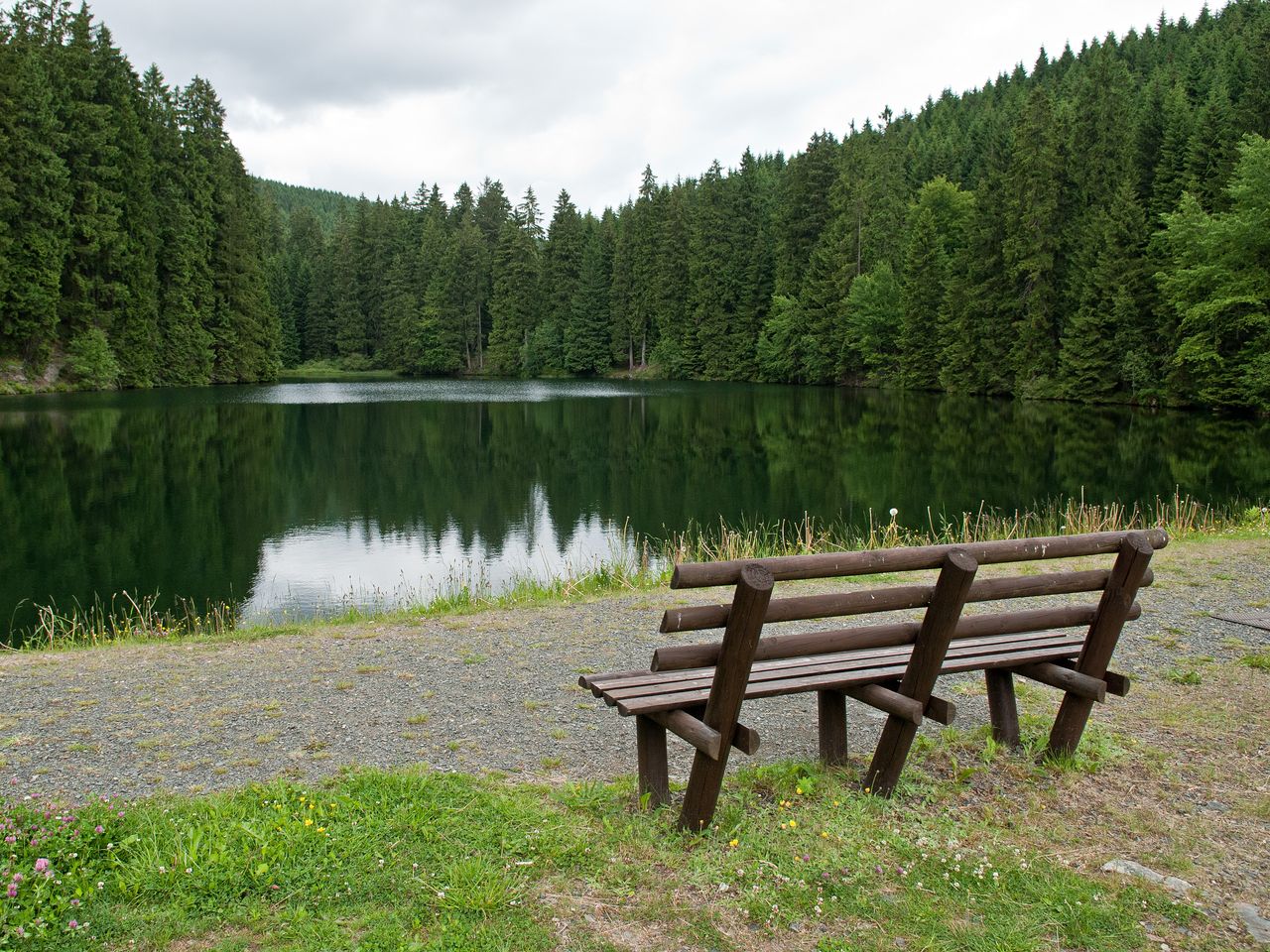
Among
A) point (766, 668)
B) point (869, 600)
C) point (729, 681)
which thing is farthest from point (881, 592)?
point (766, 668)

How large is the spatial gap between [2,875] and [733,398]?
179 ft

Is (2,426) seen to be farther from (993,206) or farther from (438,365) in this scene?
(438,365)

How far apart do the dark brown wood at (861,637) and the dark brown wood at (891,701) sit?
0.24 m

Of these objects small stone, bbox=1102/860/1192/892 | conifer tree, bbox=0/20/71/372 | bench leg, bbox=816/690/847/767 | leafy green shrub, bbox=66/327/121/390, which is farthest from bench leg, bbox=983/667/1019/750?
leafy green shrub, bbox=66/327/121/390

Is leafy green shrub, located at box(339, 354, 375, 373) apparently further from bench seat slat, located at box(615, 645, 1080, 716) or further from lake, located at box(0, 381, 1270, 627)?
bench seat slat, located at box(615, 645, 1080, 716)

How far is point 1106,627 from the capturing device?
4750mm

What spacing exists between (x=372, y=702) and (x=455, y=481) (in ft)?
63.6

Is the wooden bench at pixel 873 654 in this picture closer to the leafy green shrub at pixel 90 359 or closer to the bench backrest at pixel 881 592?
the bench backrest at pixel 881 592

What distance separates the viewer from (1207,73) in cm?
6712

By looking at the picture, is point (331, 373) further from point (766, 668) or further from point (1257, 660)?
point (766, 668)

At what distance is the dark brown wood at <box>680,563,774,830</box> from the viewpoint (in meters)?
3.62

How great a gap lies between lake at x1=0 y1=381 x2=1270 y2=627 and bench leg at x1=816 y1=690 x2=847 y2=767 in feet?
29.3

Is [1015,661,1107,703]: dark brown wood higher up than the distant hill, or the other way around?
the distant hill

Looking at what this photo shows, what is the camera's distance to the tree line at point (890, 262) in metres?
43.7
